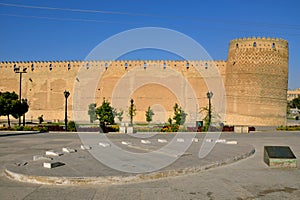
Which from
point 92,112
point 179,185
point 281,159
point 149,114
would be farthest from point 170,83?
point 179,185

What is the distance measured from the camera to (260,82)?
90.2 feet

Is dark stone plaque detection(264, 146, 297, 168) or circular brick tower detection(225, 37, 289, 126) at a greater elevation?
circular brick tower detection(225, 37, 289, 126)

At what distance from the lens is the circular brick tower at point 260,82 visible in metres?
27.5

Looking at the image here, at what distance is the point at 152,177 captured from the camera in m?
5.11

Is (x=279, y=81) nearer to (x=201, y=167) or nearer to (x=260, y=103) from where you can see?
(x=260, y=103)

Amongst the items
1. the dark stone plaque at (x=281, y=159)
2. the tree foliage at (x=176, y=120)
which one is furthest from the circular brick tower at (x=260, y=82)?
the dark stone plaque at (x=281, y=159)

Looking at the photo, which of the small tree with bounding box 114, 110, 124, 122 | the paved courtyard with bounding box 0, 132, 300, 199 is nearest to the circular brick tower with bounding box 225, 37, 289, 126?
the small tree with bounding box 114, 110, 124, 122

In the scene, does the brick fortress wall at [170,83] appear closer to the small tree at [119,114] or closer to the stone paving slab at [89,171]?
the small tree at [119,114]

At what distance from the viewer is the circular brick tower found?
90.2 ft

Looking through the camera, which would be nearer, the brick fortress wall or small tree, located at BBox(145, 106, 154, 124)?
the brick fortress wall

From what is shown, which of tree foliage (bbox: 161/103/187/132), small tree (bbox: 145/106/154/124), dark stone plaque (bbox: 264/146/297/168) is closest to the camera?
dark stone plaque (bbox: 264/146/297/168)

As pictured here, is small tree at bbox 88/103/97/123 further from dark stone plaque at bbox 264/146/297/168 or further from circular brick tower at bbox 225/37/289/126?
Result: dark stone plaque at bbox 264/146/297/168

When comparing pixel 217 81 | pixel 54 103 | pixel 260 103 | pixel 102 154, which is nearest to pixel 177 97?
pixel 217 81

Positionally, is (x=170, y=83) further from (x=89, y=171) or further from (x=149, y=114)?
(x=89, y=171)
